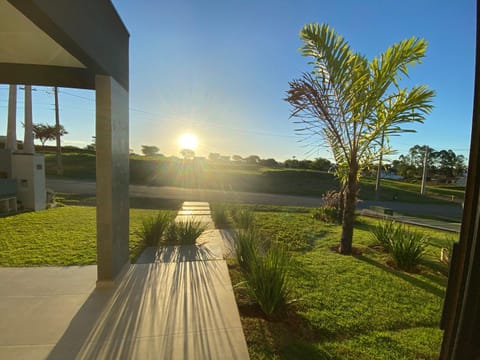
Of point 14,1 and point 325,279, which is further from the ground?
point 14,1

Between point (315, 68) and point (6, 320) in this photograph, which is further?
point (315, 68)

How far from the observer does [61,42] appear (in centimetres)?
203

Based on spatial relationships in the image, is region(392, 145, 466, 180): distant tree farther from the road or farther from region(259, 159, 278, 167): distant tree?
the road

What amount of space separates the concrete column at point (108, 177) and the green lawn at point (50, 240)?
3.52 ft

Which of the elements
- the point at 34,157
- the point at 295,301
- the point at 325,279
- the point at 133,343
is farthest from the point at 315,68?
the point at 34,157

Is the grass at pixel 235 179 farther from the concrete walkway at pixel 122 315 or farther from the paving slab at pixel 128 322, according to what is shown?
the paving slab at pixel 128 322

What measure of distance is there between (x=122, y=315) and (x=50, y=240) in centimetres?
356

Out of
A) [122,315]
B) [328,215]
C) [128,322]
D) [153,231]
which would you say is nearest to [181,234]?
[153,231]

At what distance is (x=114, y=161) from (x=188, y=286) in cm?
196

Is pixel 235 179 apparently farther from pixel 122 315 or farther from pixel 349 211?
pixel 122 315

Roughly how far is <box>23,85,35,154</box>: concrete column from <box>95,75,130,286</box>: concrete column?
7.52m

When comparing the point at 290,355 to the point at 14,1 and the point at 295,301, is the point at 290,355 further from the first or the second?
the point at 14,1

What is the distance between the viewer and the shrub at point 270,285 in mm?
2537

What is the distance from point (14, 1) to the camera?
1.52 metres
